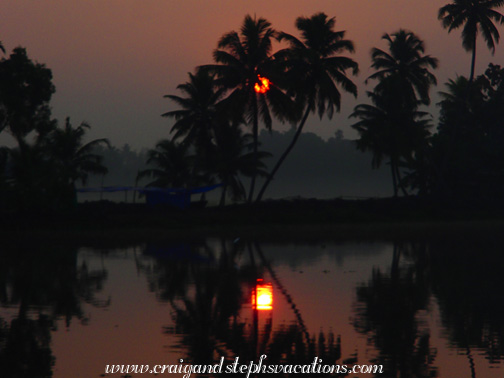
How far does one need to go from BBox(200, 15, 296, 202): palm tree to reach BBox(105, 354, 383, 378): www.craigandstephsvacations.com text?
122 ft

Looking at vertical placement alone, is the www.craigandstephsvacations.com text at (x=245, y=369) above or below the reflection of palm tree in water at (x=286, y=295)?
below

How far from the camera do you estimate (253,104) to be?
48.0m

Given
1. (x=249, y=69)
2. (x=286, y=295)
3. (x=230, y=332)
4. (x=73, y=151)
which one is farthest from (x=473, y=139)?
(x=230, y=332)

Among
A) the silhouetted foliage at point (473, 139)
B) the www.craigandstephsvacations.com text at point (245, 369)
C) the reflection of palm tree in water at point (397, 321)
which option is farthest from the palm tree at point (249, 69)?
the www.craigandstephsvacations.com text at point (245, 369)

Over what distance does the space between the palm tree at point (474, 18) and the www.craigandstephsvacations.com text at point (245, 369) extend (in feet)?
148

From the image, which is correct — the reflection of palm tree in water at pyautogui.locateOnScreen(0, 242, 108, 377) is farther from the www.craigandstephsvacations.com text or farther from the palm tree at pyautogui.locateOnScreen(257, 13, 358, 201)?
the palm tree at pyautogui.locateOnScreen(257, 13, 358, 201)

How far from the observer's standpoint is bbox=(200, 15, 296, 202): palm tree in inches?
1859

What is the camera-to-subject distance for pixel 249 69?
47.4 meters

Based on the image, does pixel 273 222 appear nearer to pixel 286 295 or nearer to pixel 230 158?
pixel 230 158

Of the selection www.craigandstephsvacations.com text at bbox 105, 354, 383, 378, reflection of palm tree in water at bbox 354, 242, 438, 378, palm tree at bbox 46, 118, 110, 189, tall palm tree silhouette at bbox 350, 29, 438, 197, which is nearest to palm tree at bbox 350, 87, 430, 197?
tall palm tree silhouette at bbox 350, 29, 438, 197

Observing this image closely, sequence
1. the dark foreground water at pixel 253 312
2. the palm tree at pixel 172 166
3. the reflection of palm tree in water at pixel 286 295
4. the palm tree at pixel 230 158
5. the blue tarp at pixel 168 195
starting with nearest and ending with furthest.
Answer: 1. the dark foreground water at pixel 253 312
2. the reflection of palm tree in water at pixel 286 295
3. the blue tarp at pixel 168 195
4. the palm tree at pixel 230 158
5. the palm tree at pixel 172 166

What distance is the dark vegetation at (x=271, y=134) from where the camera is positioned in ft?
143

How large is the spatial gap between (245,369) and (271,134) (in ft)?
107

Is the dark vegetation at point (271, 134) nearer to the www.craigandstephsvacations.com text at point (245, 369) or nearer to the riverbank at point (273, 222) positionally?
the riverbank at point (273, 222)
